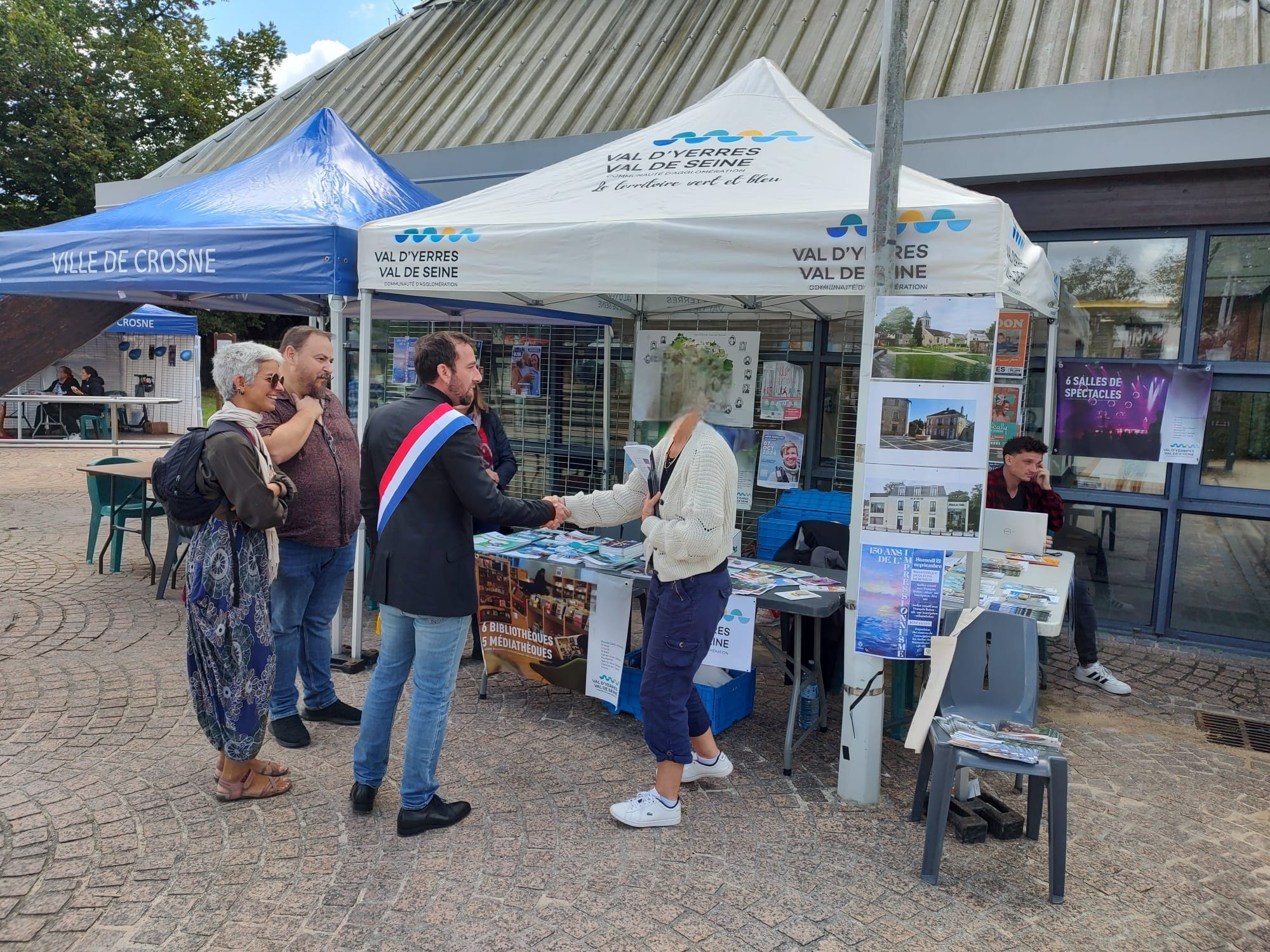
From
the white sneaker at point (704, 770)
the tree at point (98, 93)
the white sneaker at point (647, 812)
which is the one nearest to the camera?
the white sneaker at point (647, 812)

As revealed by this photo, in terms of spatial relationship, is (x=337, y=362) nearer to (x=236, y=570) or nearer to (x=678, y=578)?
(x=236, y=570)

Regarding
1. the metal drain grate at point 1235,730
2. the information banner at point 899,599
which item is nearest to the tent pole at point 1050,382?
the metal drain grate at point 1235,730

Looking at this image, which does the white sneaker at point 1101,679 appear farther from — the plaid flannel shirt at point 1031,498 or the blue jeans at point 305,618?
the blue jeans at point 305,618

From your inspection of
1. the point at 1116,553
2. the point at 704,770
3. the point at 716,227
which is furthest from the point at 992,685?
the point at 1116,553

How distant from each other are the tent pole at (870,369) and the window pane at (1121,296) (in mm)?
3302

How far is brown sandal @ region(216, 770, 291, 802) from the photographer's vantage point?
3.46 m

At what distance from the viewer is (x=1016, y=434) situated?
19.3ft

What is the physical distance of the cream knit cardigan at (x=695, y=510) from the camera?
3.10 meters

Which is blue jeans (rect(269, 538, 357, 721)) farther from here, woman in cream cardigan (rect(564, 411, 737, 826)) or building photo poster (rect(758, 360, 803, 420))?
building photo poster (rect(758, 360, 803, 420))

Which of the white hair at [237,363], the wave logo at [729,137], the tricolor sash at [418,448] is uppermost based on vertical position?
the wave logo at [729,137]

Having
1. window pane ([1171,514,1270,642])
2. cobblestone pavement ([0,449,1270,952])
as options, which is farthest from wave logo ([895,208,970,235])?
window pane ([1171,514,1270,642])

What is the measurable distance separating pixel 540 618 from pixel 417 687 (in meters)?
1.22

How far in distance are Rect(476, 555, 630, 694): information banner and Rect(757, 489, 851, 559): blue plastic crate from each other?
177 cm

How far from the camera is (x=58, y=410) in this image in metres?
16.8
